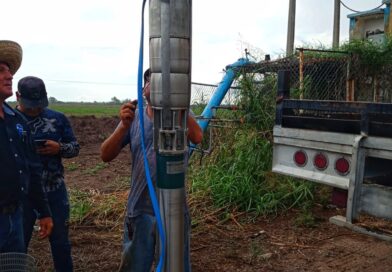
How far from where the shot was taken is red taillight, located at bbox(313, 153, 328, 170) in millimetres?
2762

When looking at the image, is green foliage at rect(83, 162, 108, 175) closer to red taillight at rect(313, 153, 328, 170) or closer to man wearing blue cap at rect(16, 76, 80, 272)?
man wearing blue cap at rect(16, 76, 80, 272)

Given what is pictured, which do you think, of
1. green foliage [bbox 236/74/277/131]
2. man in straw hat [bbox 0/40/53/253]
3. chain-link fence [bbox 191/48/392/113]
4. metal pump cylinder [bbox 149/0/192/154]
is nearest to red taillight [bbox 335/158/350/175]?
metal pump cylinder [bbox 149/0/192/154]

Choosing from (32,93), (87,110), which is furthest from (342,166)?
(87,110)

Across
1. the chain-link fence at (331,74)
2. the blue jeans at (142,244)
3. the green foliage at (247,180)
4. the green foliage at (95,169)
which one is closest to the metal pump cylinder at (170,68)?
the blue jeans at (142,244)

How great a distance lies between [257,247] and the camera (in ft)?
13.5

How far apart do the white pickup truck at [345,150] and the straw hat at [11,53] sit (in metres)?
1.77

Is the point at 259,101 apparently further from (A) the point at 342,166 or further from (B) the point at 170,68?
Result: (B) the point at 170,68

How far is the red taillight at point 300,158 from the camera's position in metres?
2.90

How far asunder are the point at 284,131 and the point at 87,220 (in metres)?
3.15

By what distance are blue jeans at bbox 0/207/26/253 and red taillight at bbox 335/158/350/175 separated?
6.44 feet

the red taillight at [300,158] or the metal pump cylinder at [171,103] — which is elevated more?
the metal pump cylinder at [171,103]

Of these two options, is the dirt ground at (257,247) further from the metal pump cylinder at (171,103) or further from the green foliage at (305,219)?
the metal pump cylinder at (171,103)

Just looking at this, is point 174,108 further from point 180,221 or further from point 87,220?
point 87,220

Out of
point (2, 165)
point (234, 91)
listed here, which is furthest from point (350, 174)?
point (234, 91)
